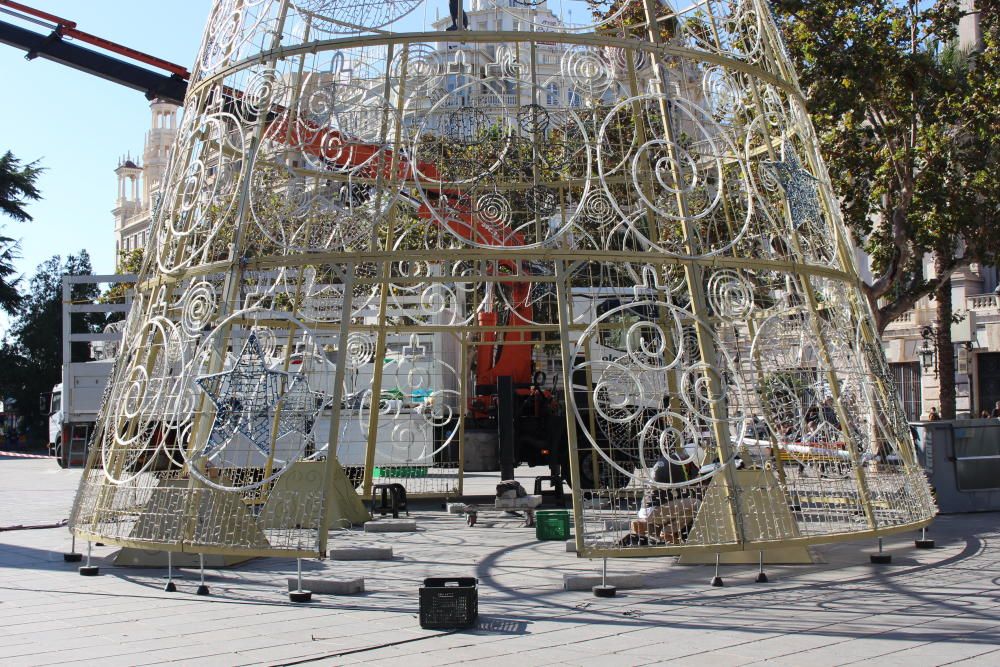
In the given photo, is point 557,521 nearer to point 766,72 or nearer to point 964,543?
point 964,543

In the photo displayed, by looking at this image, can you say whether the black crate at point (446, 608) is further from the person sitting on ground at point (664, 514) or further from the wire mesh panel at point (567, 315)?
the person sitting on ground at point (664, 514)

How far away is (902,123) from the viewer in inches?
683

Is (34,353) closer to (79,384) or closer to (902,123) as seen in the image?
(79,384)

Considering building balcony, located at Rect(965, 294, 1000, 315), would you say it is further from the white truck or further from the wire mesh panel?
the white truck

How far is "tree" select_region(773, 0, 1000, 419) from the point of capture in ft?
54.3

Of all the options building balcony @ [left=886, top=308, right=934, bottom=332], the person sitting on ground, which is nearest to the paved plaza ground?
the person sitting on ground

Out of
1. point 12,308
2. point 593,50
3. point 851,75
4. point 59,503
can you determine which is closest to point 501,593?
point 593,50

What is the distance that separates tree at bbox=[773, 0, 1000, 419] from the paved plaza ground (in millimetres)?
8839

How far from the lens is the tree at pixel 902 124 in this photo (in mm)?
16547

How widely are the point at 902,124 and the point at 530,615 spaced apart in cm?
1395

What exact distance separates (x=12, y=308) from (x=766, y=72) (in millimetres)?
38696

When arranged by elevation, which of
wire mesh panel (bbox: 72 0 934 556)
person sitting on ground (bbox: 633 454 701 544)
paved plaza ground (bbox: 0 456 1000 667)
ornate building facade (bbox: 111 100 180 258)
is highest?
ornate building facade (bbox: 111 100 180 258)

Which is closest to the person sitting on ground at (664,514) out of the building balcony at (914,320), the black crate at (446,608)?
the black crate at (446,608)

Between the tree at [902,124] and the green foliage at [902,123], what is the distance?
20 millimetres
